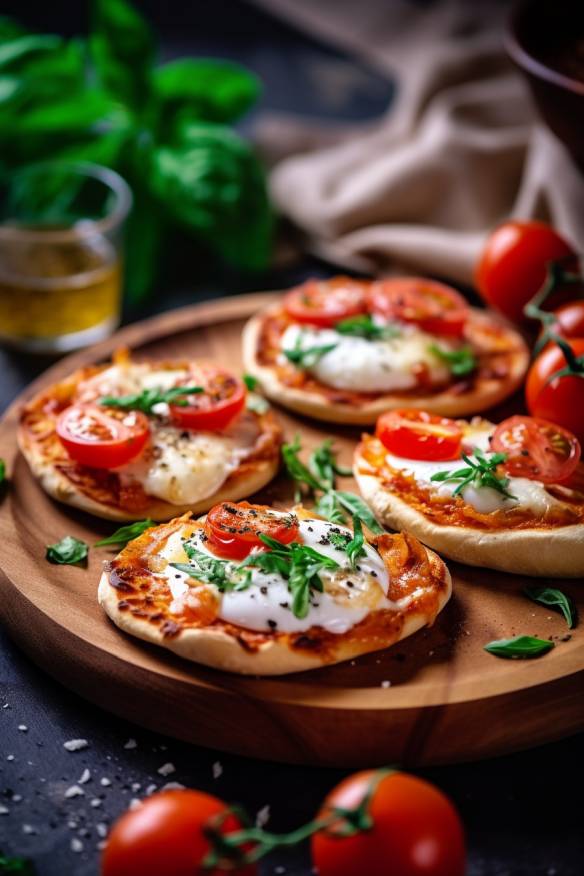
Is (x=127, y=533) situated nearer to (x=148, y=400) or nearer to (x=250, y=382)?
(x=148, y=400)

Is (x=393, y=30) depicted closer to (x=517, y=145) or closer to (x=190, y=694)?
(x=517, y=145)

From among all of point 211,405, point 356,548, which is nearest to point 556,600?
point 356,548

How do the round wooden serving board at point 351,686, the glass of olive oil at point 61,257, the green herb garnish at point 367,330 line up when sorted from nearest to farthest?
the round wooden serving board at point 351,686 → the green herb garnish at point 367,330 → the glass of olive oil at point 61,257

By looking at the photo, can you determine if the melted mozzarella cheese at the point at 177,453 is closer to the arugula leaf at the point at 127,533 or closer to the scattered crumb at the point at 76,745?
the arugula leaf at the point at 127,533

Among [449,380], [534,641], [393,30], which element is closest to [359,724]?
[534,641]

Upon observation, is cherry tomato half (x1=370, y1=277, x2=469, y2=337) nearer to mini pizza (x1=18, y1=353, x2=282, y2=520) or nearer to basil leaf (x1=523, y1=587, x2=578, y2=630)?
mini pizza (x1=18, y1=353, x2=282, y2=520)

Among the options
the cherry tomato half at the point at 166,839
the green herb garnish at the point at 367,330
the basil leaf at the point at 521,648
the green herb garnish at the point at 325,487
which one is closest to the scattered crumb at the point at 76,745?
the cherry tomato half at the point at 166,839
